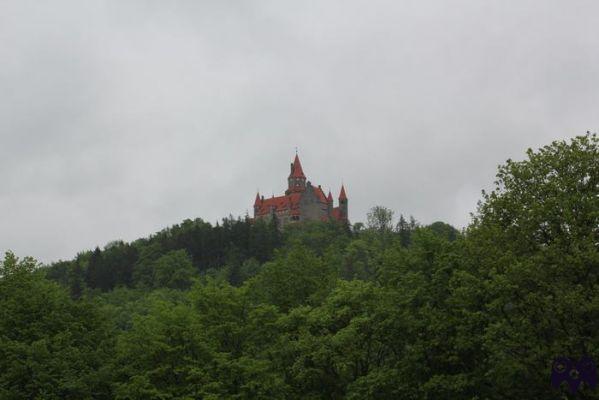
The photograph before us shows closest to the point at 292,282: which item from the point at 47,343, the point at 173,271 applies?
the point at 47,343

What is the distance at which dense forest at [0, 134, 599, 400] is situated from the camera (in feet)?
95.2

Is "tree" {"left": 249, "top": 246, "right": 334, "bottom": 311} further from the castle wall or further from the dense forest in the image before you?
the castle wall

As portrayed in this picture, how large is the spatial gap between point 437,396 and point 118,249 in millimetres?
Answer: 127227

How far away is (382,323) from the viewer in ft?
118

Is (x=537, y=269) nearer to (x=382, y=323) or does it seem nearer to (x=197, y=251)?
(x=382, y=323)

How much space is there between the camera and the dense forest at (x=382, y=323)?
29031mm

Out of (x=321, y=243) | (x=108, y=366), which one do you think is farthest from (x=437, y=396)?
(x=321, y=243)

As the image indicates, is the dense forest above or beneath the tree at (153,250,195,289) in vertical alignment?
beneath

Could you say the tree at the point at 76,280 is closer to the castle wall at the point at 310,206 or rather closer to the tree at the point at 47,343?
the castle wall at the point at 310,206

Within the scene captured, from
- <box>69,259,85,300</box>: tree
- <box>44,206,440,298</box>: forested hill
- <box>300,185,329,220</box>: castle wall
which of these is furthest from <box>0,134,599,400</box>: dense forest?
<box>300,185,329,220</box>: castle wall

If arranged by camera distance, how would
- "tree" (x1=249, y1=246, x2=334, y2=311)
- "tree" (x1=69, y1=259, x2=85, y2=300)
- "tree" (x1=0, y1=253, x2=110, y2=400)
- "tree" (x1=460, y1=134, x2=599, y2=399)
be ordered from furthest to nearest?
"tree" (x1=69, y1=259, x2=85, y2=300) → "tree" (x1=249, y1=246, x2=334, y2=311) → "tree" (x1=0, y1=253, x2=110, y2=400) → "tree" (x1=460, y1=134, x2=599, y2=399)

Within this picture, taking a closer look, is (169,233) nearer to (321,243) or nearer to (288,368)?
(321,243)

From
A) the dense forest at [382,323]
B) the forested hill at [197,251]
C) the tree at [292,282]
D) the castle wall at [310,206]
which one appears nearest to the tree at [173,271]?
the forested hill at [197,251]

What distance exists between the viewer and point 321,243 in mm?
146625
